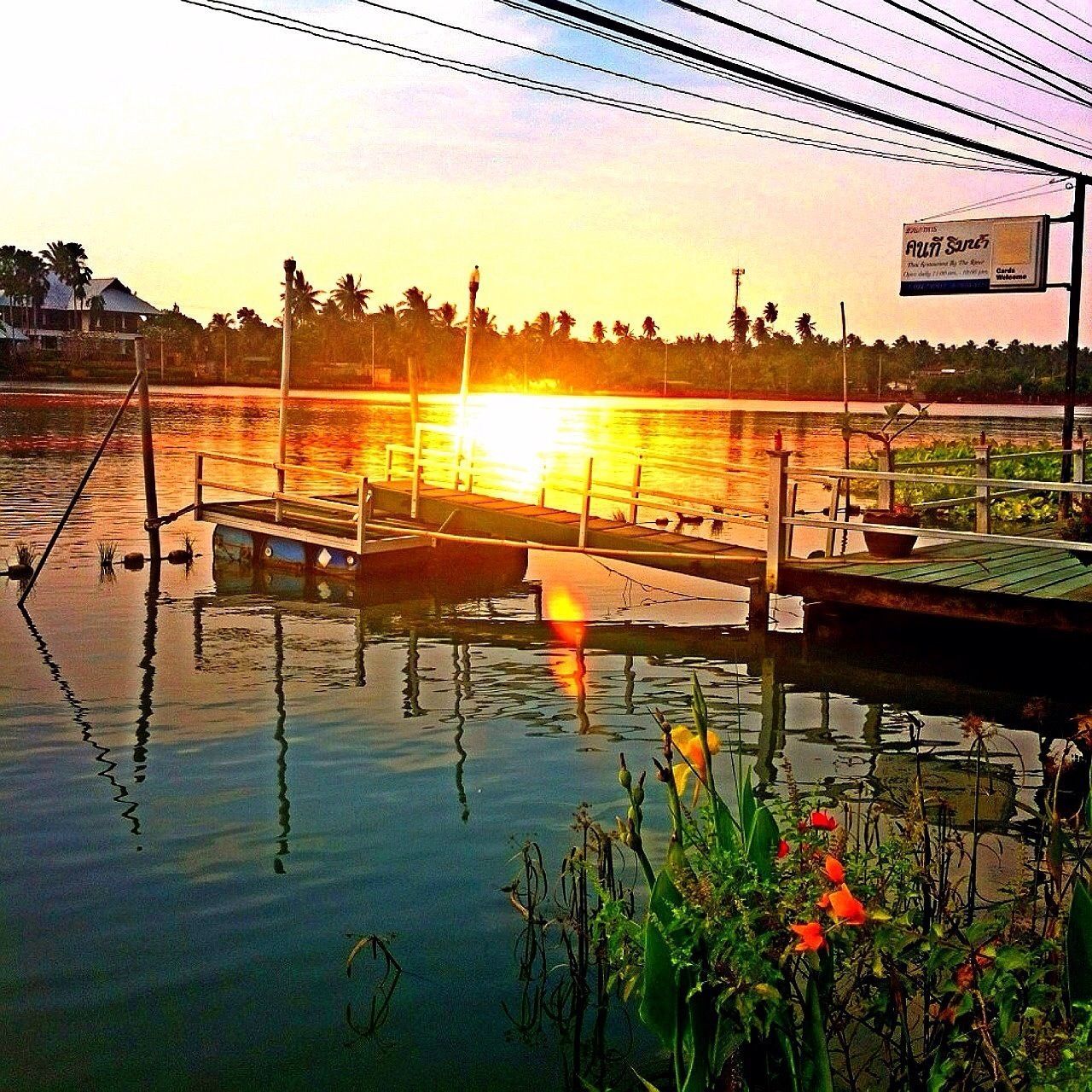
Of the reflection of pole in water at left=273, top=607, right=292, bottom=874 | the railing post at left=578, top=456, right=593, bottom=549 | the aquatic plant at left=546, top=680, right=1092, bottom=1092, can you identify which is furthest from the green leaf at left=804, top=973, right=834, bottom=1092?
the railing post at left=578, top=456, right=593, bottom=549

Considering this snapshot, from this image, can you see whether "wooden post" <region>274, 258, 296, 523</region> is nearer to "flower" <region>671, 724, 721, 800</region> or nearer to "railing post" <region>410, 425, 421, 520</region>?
"railing post" <region>410, 425, 421, 520</region>

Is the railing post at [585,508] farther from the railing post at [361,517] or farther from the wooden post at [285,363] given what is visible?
the wooden post at [285,363]

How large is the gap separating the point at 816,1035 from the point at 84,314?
127439mm

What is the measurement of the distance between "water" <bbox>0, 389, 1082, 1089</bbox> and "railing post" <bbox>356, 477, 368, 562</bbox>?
0.76m

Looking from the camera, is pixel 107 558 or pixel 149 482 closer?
pixel 107 558

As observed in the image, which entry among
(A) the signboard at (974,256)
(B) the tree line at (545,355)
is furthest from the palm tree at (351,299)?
(A) the signboard at (974,256)

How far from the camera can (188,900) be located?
267 inches

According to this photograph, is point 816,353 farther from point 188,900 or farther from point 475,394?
point 188,900

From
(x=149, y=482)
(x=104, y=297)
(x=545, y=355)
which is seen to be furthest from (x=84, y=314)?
(x=149, y=482)

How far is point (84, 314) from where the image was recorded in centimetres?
12112

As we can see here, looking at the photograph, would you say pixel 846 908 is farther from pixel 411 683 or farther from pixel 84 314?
pixel 84 314

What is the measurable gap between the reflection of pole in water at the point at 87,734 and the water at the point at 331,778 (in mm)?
40

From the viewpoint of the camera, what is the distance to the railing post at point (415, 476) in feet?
57.1

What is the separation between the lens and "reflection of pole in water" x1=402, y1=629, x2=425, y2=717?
11.2 metres
